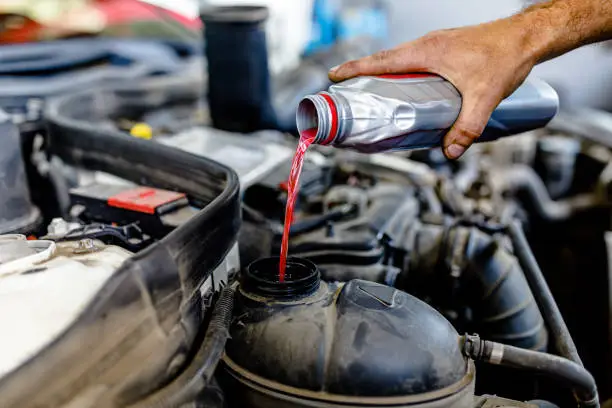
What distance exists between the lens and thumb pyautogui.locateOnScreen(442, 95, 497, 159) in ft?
2.92

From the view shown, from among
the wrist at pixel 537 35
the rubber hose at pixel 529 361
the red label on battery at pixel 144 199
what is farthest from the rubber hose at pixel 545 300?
the red label on battery at pixel 144 199

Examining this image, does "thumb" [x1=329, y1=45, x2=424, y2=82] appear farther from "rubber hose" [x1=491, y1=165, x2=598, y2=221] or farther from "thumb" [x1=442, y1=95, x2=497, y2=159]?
"rubber hose" [x1=491, y1=165, x2=598, y2=221]

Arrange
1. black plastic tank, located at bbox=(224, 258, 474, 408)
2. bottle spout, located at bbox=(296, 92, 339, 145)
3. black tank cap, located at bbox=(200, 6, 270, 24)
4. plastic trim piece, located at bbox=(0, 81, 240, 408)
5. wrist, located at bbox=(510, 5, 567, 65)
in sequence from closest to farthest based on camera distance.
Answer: plastic trim piece, located at bbox=(0, 81, 240, 408) → black plastic tank, located at bbox=(224, 258, 474, 408) → bottle spout, located at bbox=(296, 92, 339, 145) → wrist, located at bbox=(510, 5, 567, 65) → black tank cap, located at bbox=(200, 6, 270, 24)

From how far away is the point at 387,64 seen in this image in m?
0.93

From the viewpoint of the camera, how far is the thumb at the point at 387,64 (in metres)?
0.93

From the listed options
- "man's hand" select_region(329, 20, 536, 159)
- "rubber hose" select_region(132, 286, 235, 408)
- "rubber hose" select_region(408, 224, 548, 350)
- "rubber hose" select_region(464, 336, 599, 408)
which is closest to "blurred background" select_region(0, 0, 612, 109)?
"man's hand" select_region(329, 20, 536, 159)

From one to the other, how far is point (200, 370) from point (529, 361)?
40 cm

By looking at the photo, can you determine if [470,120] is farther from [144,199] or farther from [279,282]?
[144,199]

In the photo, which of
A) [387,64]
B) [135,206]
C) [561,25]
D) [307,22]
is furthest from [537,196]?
[307,22]

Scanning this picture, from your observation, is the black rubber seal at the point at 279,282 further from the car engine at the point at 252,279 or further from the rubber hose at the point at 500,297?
the rubber hose at the point at 500,297

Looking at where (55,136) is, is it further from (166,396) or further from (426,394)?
(426,394)

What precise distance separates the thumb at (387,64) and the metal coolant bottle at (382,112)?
2 centimetres

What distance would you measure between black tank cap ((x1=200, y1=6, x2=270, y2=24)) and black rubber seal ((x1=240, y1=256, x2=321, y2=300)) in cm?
103

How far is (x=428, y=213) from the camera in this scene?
1.49 m
